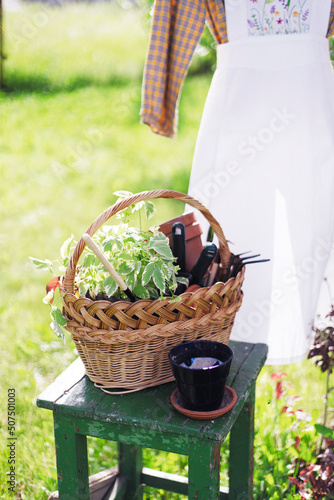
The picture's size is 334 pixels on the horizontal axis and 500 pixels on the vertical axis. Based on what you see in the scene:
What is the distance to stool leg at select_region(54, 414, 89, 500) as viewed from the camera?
4.54 feet

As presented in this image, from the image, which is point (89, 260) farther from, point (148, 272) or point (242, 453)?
point (242, 453)

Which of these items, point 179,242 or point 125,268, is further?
point 179,242

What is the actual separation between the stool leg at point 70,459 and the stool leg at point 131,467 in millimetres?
519

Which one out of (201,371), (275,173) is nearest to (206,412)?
(201,371)

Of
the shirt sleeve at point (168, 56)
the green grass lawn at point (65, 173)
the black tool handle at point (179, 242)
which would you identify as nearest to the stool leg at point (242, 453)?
the green grass lawn at point (65, 173)

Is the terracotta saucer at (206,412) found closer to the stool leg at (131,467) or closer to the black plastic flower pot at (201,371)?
the black plastic flower pot at (201,371)

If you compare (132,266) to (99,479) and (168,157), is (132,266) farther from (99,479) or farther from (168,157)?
(168,157)

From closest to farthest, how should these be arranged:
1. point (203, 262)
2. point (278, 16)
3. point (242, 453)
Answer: point (203, 262) → point (242, 453) → point (278, 16)

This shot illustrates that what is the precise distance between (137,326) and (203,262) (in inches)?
10.9

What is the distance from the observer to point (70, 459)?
1.39 meters

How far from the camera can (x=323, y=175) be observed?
6.49ft

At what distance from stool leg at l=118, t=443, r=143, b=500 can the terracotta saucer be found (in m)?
0.70

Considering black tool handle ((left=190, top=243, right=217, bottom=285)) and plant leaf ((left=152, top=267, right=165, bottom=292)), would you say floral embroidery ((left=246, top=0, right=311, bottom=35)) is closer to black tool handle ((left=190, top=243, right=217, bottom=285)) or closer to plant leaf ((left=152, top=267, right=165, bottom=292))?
black tool handle ((left=190, top=243, right=217, bottom=285))

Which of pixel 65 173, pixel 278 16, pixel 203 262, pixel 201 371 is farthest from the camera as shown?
pixel 65 173
